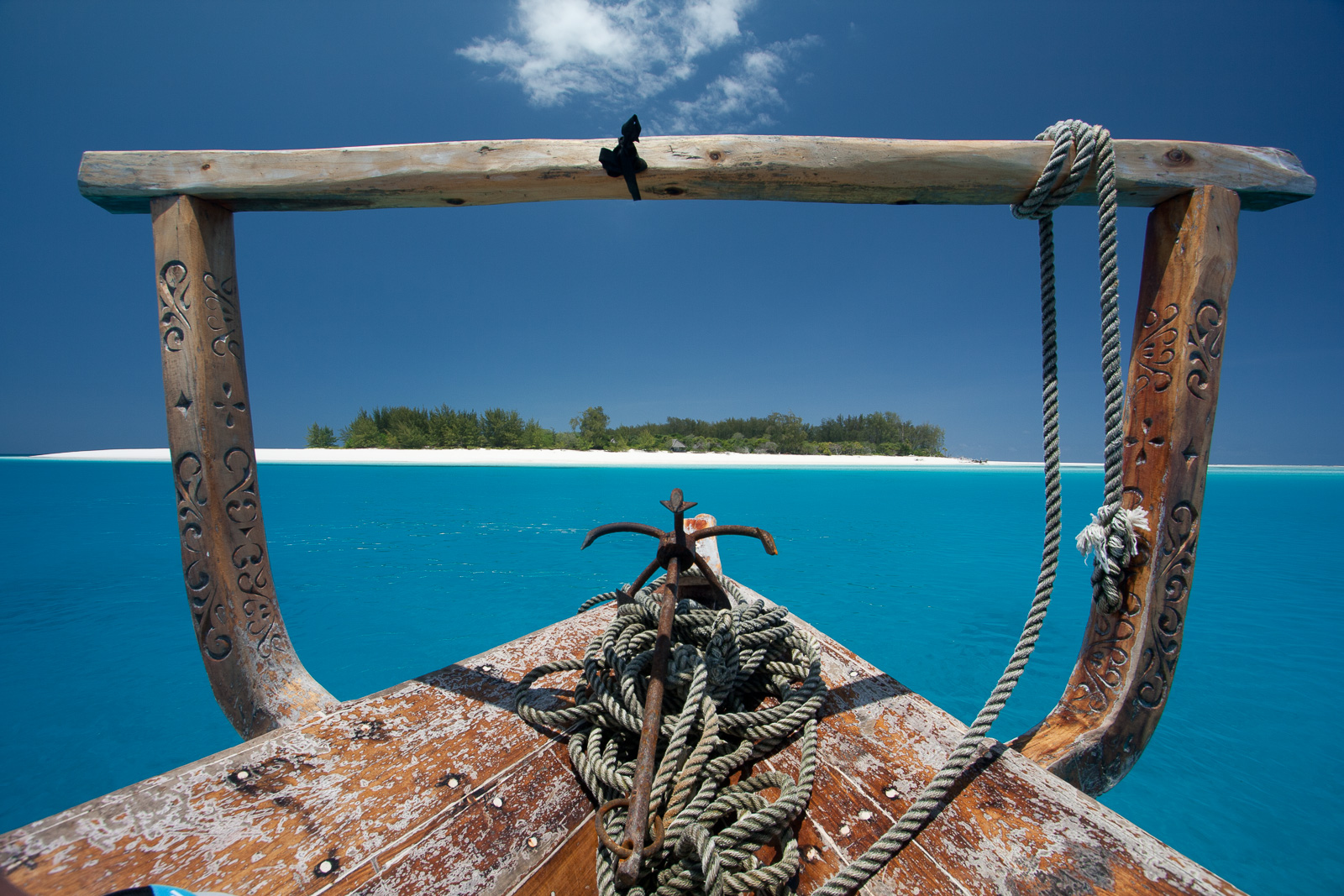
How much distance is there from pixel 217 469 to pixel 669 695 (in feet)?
5.11

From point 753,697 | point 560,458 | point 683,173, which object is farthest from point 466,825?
point 560,458

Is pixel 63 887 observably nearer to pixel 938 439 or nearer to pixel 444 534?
pixel 444 534

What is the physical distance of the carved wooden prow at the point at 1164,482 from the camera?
136 centimetres

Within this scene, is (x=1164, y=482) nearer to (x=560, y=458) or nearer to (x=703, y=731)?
(x=703, y=731)

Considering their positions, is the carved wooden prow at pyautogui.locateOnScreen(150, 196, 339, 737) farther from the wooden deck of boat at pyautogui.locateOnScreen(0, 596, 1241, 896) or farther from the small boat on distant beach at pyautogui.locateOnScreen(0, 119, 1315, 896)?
the wooden deck of boat at pyautogui.locateOnScreen(0, 596, 1241, 896)

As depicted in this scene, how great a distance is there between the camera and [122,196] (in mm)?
1463

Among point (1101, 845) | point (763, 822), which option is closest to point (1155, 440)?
point (1101, 845)

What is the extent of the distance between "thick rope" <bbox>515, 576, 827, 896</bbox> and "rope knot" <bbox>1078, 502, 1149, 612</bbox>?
2.91 feet

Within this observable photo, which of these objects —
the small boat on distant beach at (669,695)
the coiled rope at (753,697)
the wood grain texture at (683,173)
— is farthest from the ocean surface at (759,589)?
the wood grain texture at (683,173)

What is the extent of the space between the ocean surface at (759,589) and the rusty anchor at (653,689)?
311cm

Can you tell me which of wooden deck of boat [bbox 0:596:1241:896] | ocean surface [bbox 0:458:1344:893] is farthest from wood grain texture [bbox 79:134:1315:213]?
ocean surface [bbox 0:458:1344:893]

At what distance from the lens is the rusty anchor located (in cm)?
83

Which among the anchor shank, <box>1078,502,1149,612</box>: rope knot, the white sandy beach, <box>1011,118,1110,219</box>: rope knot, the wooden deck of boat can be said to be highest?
<box>1011,118,1110,219</box>: rope knot

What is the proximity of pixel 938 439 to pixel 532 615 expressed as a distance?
39.6 meters
